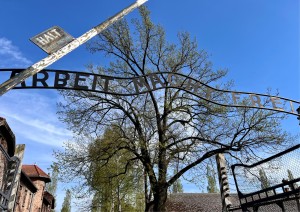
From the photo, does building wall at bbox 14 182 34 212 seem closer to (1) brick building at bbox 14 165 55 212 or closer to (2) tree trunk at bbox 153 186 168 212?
(1) brick building at bbox 14 165 55 212

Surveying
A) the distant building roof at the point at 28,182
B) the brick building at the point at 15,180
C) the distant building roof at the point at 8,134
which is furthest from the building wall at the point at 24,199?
the distant building roof at the point at 8,134

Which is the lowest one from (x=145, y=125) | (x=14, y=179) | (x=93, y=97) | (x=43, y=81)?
(x=14, y=179)

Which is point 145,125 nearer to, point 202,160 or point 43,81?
point 202,160

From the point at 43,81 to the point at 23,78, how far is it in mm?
947

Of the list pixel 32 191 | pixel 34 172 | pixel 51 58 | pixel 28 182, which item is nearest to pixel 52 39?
pixel 51 58

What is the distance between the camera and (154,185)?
1508cm

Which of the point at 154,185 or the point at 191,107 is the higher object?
the point at 191,107

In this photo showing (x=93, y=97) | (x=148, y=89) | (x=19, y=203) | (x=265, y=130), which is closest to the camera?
(x=148, y=89)

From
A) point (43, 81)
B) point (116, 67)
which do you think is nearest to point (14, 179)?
point (43, 81)

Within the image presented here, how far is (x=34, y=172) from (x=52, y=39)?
1323 inches

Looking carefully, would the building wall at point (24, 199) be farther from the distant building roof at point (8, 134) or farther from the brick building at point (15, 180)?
the distant building roof at point (8, 134)

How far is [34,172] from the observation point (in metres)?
34.0

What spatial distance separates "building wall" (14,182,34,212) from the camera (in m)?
24.4

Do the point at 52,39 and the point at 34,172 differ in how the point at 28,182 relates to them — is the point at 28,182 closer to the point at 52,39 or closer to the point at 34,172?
the point at 34,172
